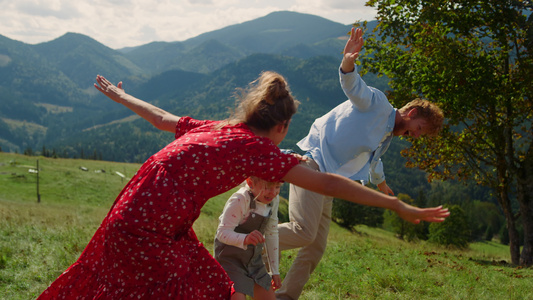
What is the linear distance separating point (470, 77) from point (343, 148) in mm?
9330

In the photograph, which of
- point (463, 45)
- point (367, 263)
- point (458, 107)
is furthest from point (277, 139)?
point (463, 45)

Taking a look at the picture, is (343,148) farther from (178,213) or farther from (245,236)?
(178,213)

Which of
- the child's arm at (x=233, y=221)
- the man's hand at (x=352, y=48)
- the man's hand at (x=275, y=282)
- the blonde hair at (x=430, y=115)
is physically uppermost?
the man's hand at (x=352, y=48)

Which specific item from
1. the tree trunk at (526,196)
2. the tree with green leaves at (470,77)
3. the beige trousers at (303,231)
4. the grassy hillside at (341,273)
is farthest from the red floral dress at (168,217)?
the tree trunk at (526,196)

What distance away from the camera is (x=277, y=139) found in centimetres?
303

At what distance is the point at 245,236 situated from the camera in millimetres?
3613

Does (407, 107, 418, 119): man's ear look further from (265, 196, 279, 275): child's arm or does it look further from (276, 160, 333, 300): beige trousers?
(265, 196, 279, 275): child's arm

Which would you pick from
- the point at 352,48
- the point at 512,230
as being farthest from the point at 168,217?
the point at 512,230

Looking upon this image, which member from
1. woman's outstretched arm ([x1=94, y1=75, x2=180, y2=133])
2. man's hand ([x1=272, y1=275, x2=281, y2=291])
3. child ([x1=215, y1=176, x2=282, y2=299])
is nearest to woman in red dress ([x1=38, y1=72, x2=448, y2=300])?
woman's outstretched arm ([x1=94, y1=75, x2=180, y2=133])

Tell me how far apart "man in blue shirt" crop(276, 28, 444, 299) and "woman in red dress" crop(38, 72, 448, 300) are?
6.77 ft

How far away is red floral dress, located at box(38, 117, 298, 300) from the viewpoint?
8.50 feet

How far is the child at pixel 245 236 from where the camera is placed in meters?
3.76

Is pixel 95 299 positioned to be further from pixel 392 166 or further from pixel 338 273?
pixel 392 166

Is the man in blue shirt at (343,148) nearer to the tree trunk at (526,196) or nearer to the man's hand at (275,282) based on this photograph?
the man's hand at (275,282)
